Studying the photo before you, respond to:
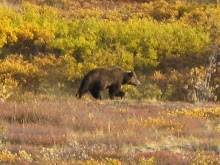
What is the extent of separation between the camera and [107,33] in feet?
85.0

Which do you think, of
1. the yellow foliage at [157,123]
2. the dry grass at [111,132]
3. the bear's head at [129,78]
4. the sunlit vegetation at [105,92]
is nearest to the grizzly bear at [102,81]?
the bear's head at [129,78]

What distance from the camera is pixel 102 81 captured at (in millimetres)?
17672

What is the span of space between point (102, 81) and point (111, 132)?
727 cm

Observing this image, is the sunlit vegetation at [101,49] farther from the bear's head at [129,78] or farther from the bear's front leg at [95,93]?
the bear's front leg at [95,93]

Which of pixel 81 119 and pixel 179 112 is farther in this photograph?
pixel 179 112

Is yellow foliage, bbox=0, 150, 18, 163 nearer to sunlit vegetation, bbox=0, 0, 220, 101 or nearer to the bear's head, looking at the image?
the bear's head

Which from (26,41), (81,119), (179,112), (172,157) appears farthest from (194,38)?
(172,157)

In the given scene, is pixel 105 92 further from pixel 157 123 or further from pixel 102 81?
pixel 157 123

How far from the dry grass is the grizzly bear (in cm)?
216

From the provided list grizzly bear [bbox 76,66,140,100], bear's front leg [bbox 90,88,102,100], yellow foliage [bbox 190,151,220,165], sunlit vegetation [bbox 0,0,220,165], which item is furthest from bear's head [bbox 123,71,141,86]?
yellow foliage [bbox 190,151,220,165]

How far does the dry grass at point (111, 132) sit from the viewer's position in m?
8.09

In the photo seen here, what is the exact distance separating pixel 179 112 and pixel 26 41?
536 inches

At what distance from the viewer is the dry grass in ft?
26.5

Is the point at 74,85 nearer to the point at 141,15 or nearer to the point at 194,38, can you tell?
the point at 194,38
